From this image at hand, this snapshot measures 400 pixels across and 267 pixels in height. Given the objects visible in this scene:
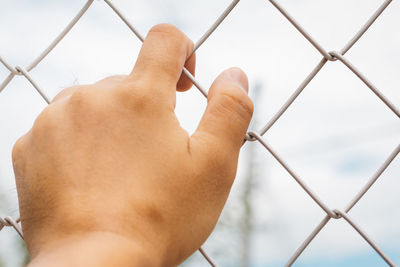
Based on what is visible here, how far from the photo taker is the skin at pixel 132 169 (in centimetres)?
48

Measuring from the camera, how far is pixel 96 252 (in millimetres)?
439

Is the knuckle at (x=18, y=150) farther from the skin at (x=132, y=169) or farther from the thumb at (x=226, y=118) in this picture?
the thumb at (x=226, y=118)

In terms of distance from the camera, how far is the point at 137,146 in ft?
1.64

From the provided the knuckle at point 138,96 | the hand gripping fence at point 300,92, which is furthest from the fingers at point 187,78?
the knuckle at point 138,96

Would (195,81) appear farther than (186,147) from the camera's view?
Yes

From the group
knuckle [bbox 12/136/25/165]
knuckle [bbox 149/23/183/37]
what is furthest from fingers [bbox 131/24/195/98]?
knuckle [bbox 12/136/25/165]

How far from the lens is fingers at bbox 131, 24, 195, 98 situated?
52 cm

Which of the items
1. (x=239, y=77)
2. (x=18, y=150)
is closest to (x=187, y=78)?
(x=239, y=77)

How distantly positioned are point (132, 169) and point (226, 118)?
112 mm

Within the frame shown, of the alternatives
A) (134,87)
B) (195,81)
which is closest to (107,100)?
(134,87)

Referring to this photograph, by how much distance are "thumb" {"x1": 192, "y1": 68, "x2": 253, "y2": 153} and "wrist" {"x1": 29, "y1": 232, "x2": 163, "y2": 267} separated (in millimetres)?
128

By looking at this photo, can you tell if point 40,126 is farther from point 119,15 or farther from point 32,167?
point 119,15

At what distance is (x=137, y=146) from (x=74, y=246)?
0.37ft

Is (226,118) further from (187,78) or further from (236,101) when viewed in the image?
(187,78)
